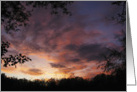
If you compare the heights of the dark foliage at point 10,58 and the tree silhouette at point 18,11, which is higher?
the tree silhouette at point 18,11

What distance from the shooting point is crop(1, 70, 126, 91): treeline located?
5.10 metres

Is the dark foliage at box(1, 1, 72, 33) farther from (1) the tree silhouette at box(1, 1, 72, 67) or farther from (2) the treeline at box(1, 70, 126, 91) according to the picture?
(2) the treeline at box(1, 70, 126, 91)

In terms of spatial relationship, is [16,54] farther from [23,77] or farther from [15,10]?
[15,10]

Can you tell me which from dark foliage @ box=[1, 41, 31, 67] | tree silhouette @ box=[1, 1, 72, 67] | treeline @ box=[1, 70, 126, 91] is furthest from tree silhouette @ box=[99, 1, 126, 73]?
dark foliage @ box=[1, 41, 31, 67]

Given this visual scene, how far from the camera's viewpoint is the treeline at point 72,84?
5.10 m

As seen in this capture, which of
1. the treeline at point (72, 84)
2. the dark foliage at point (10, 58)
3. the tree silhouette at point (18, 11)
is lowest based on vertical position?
the treeline at point (72, 84)

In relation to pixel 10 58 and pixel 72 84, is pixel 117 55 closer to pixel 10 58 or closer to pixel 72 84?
pixel 72 84

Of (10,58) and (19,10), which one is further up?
(19,10)

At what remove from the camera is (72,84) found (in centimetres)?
521

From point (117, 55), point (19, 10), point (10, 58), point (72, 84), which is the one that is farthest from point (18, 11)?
point (117, 55)

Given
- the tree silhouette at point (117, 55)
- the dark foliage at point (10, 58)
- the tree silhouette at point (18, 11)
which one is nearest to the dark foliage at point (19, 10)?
the tree silhouette at point (18, 11)

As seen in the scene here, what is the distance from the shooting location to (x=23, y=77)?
5207mm

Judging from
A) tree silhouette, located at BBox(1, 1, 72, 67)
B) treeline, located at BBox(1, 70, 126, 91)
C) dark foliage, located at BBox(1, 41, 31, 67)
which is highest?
tree silhouette, located at BBox(1, 1, 72, 67)

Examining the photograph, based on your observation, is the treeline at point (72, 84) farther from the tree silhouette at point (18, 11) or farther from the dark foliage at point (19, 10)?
the dark foliage at point (19, 10)
